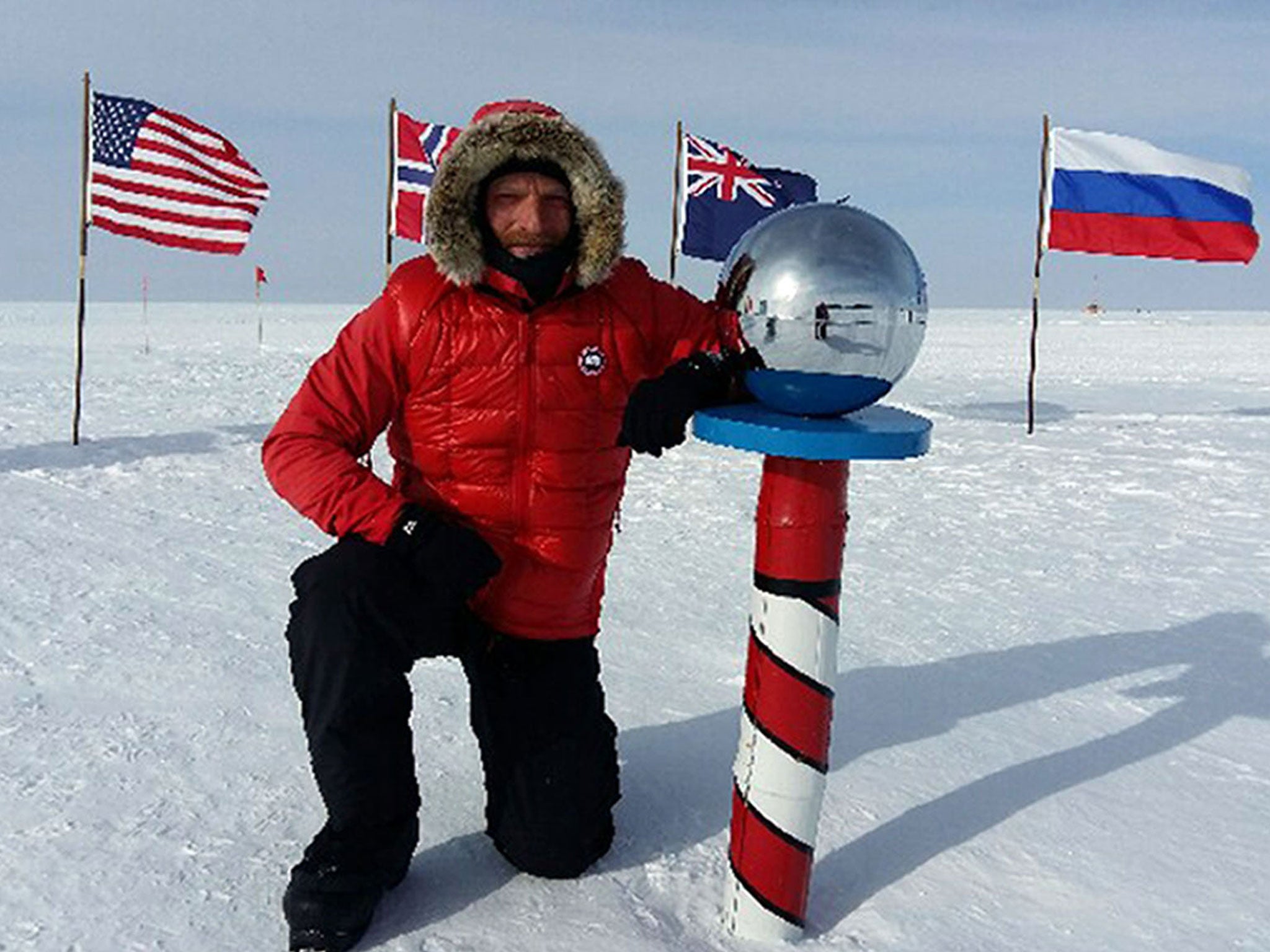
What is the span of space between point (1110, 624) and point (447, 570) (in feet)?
11.0

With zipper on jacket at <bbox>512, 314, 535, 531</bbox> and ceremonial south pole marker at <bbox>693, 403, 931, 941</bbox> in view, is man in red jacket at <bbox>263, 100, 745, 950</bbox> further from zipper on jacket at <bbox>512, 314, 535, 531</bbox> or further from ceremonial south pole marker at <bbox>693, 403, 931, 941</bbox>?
ceremonial south pole marker at <bbox>693, 403, 931, 941</bbox>

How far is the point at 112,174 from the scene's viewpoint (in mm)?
7816

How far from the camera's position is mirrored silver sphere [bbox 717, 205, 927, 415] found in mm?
1887

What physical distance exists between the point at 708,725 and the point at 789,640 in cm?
126

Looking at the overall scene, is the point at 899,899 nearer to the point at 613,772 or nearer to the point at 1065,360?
the point at 613,772

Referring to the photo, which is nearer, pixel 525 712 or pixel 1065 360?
pixel 525 712

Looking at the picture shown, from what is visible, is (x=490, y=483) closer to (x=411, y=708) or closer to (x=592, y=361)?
(x=592, y=361)

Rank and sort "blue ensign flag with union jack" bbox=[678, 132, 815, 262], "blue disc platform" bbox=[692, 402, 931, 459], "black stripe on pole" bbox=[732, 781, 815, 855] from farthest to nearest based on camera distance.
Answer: "blue ensign flag with union jack" bbox=[678, 132, 815, 262] → "black stripe on pole" bbox=[732, 781, 815, 855] → "blue disc platform" bbox=[692, 402, 931, 459]

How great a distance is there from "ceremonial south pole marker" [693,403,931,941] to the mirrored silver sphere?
0.24 ft

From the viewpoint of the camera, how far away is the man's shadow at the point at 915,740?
237cm

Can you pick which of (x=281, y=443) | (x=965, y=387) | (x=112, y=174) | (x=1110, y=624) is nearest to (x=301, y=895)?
(x=281, y=443)

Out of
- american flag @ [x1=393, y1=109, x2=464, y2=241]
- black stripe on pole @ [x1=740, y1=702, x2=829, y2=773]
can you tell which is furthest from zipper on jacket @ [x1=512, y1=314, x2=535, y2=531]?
american flag @ [x1=393, y1=109, x2=464, y2=241]

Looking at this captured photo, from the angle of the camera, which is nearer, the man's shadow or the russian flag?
the man's shadow

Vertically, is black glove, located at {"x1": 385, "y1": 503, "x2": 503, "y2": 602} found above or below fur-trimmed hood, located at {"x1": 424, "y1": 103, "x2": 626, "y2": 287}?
below
